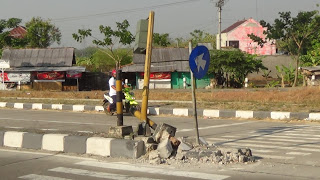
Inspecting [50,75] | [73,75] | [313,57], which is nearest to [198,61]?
[313,57]

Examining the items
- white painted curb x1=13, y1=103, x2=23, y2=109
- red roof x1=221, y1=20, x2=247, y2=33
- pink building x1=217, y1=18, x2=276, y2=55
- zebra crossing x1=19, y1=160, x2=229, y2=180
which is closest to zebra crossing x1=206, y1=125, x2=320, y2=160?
zebra crossing x1=19, y1=160, x2=229, y2=180

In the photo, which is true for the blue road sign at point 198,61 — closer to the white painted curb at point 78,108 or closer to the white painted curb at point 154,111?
the white painted curb at point 154,111

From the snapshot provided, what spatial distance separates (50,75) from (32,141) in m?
31.5

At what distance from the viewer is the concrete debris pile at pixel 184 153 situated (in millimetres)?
7199

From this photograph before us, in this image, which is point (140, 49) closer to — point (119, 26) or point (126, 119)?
point (126, 119)

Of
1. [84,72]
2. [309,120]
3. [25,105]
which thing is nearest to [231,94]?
[309,120]

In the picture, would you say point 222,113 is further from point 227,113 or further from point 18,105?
point 18,105

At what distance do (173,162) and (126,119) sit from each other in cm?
845

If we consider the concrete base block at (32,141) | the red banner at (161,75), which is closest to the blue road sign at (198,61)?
the concrete base block at (32,141)

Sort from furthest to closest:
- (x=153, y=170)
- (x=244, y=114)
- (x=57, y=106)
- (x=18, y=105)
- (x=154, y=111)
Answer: (x=18, y=105) → (x=57, y=106) → (x=154, y=111) → (x=244, y=114) → (x=153, y=170)

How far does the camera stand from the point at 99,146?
8203 millimetres

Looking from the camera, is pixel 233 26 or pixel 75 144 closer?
pixel 75 144

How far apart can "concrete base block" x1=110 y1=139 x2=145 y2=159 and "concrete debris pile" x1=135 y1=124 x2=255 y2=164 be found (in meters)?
0.12

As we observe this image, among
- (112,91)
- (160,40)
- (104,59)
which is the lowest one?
(112,91)
